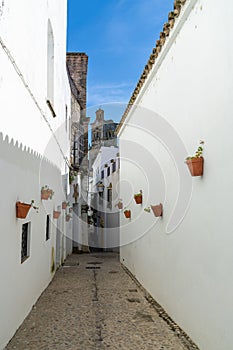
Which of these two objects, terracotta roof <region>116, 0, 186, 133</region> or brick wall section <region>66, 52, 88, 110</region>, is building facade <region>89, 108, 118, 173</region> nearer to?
brick wall section <region>66, 52, 88, 110</region>

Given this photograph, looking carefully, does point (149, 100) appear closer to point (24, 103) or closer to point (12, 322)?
point (24, 103)

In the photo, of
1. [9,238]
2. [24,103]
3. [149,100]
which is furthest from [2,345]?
[149,100]

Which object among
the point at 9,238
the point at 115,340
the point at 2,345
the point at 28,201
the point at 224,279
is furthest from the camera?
the point at 28,201

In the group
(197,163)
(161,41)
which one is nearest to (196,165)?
(197,163)

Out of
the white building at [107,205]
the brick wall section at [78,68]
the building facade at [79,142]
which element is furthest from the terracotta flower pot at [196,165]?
the brick wall section at [78,68]

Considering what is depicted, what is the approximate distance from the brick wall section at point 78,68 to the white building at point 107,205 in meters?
4.53

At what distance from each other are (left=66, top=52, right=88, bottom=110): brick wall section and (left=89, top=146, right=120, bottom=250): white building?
178 inches

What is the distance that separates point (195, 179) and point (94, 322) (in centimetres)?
332

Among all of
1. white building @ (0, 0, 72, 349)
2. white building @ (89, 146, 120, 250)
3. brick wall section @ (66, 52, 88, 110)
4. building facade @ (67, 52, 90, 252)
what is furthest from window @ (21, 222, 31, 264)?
brick wall section @ (66, 52, 88, 110)

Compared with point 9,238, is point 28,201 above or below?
above

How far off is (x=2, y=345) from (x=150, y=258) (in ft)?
13.9

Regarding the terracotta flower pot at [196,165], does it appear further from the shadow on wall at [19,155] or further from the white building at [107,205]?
the white building at [107,205]

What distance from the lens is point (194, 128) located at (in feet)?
15.4

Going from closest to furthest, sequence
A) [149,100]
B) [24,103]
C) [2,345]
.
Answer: [2,345]
[24,103]
[149,100]
